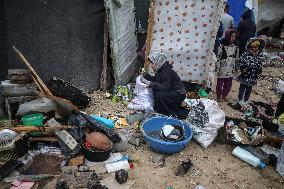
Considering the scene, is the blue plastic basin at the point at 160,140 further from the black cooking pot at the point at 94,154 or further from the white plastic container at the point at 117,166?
the black cooking pot at the point at 94,154

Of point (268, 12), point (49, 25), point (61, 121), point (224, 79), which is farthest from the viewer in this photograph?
point (268, 12)

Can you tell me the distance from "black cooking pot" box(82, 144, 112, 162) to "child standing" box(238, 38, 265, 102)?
397 centimetres

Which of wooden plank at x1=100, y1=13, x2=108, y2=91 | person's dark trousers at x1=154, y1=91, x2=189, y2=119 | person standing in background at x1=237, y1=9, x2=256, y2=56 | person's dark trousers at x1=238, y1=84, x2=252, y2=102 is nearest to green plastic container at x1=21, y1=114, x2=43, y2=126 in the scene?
wooden plank at x1=100, y1=13, x2=108, y2=91

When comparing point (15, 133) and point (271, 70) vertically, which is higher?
point (15, 133)

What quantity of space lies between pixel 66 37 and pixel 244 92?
4.54 m

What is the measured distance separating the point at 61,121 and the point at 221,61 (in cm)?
402

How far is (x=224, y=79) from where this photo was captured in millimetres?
7820

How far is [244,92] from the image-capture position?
7.81m

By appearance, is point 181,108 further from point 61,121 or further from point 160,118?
point 61,121

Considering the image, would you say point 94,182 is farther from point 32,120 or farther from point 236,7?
point 236,7

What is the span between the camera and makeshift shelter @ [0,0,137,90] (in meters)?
6.21

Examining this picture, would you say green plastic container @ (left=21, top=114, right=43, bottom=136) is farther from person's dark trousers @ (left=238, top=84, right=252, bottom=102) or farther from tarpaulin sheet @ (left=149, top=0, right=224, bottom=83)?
person's dark trousers @ (left=238, top=84, right=252, bottom=102)

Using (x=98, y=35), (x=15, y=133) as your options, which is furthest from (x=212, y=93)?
(x=15, y=133)

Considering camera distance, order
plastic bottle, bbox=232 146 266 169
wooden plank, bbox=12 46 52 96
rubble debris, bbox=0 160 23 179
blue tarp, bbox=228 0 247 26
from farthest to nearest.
→ blue tarp, bbox=228 0 247 26 → wooden plank, bbox=12 46 52 96 → plastic bottle, bbox=232 146 266 169 → rubble debris, bbox=0 160 23 179
